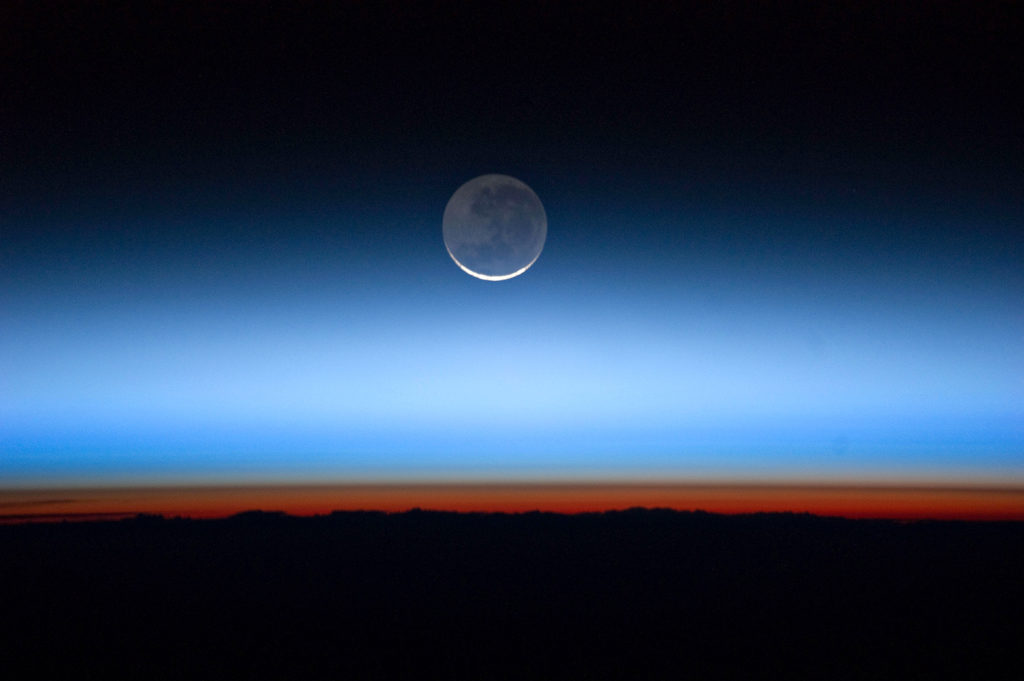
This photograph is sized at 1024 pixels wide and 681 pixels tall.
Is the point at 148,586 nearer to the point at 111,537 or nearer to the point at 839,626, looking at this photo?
the point at 111,537

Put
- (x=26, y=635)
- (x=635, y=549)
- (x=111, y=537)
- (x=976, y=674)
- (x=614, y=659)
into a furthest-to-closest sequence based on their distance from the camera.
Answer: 1. (x=111, y=537)
2. (x=635, y=549)
3. (x=26, y=635)
4. (x=614, y=659)
5. (x=976, y=674)

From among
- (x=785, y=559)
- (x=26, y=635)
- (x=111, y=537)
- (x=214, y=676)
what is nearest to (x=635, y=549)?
(x=785, y=559)

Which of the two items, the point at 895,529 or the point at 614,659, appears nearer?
the point at 614,659

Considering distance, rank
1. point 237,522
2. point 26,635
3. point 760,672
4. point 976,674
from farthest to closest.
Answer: point 237,522, point 26,635, point 760,672, point 976,674

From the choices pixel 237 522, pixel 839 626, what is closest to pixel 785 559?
pixel 839 626

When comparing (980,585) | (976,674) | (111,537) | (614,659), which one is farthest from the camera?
(111,537)

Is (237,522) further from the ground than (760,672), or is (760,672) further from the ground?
(237,522)

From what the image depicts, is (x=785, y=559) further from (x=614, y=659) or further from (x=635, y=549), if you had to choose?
(x=614, y=659)
